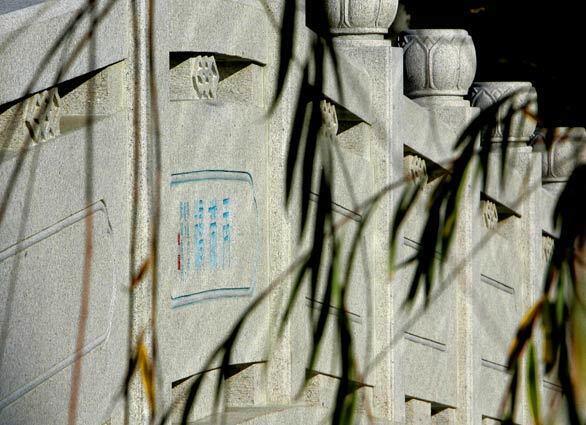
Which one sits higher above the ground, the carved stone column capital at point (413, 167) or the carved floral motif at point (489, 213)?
the carved stone column capital at point (413, 167)

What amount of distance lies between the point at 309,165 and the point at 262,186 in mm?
1703

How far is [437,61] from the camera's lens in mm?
5293

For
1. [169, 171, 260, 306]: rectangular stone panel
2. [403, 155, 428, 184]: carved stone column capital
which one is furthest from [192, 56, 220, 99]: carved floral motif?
[403, 155, 428, 184]: carved stone column capital

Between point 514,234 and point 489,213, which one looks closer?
point 489,213

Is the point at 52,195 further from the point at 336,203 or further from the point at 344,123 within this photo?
the point at 344,123

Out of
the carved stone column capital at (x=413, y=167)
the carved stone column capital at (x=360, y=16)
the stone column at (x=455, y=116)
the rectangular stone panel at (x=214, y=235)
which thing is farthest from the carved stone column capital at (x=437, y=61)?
the rectangular stone panel at (x=214, y=235)

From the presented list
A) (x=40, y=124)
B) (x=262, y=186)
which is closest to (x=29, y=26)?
(x=40, y=124)

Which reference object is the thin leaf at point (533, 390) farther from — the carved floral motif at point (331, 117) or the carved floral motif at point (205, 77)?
the carved floral motif at point (331, 117)

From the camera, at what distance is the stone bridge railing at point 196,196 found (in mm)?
2625

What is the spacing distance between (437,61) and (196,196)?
2225mm

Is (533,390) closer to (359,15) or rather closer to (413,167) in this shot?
(359,15)

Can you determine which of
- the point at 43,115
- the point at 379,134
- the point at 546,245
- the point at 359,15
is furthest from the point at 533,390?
the point at 546,245

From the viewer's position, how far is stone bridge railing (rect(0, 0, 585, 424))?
103 inches

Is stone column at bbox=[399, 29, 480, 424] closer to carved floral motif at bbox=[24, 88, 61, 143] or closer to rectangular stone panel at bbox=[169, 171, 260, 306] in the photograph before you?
rectangular stone panel at bbox=[169, 171, 260, 306]
